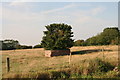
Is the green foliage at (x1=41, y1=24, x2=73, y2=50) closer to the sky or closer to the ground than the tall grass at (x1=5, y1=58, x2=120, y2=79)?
closer to the sky

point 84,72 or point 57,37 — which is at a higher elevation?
point 57,37

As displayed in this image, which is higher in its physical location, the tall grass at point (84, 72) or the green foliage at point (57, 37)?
the green foliage at point (57, 37)

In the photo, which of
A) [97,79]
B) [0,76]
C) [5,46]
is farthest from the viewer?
[5,46]

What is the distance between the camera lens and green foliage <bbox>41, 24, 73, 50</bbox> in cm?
2968

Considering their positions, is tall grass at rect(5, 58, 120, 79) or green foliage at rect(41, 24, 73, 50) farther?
green foliage at rect(41, 24, 73, 50)

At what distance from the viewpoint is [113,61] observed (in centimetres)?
1149

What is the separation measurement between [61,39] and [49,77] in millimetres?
20716

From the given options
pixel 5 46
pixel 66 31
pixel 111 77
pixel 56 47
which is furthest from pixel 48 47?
pixel 5 46

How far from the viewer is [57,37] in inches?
1195

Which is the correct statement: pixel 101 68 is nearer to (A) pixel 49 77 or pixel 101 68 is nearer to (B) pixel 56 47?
(A) pixel 49 77

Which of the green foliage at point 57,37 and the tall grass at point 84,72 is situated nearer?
the tall grass at point 84,72

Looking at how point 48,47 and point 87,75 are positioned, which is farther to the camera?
point 48,47

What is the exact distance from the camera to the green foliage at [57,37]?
29681 mm

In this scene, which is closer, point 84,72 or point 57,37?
point 84,72
